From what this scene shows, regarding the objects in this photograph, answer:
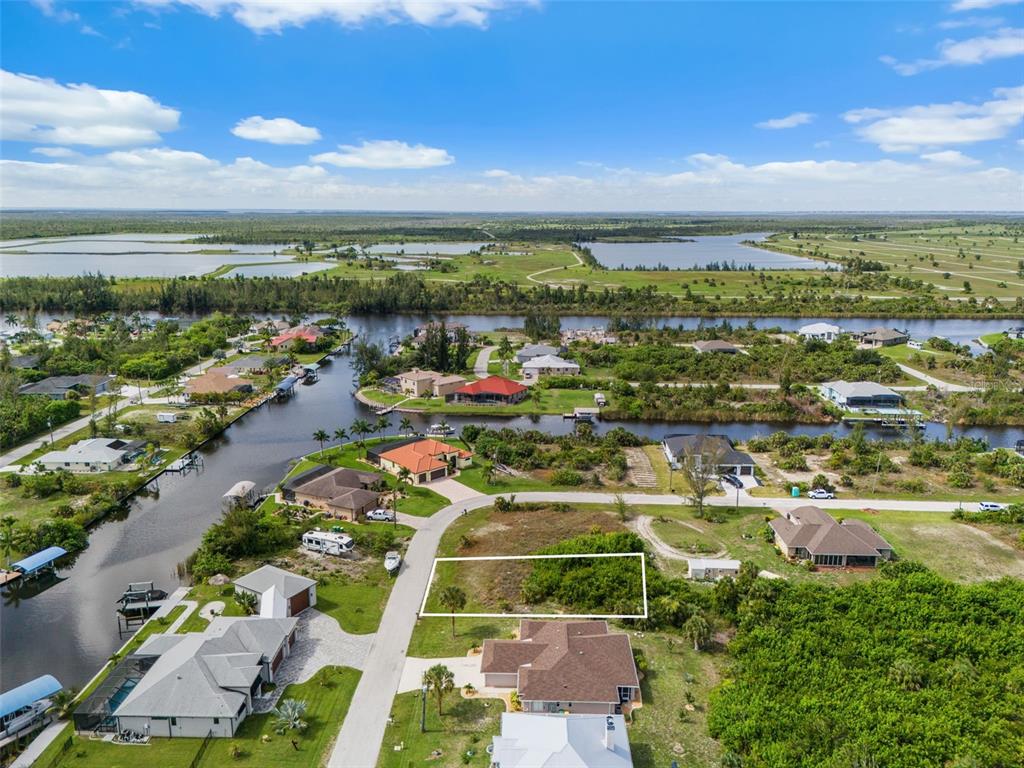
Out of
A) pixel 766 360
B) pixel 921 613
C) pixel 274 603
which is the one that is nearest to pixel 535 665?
pixel 274 603

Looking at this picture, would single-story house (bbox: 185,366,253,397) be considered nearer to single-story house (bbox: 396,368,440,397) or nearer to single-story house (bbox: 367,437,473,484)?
single-story house (bbox: 396,368,440,397)

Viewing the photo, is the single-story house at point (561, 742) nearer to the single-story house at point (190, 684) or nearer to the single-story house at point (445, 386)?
the single-story house at point (190, 684)

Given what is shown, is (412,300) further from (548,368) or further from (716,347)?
(716,347)

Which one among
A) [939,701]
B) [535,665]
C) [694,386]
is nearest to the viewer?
[939,701]

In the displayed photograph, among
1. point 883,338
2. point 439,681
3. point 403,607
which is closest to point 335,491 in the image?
point 403,607

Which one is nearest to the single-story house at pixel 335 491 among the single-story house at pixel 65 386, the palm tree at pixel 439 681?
the palm tree at pixel 439 681

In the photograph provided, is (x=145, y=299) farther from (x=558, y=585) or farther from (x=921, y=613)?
(x=921, y=613)

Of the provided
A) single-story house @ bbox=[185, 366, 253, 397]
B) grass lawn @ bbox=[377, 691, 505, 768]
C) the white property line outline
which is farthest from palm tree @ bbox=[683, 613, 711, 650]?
single-story house @ bbox=[185, 366, 253, 397]
